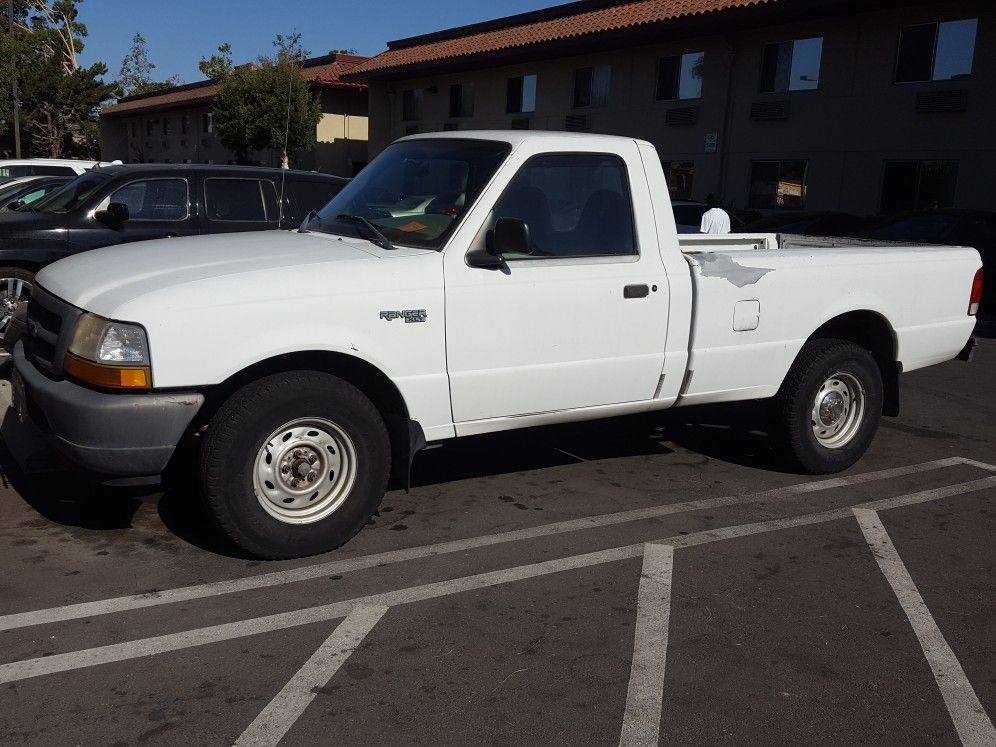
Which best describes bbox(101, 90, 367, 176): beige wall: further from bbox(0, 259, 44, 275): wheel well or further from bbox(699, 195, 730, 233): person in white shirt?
bbox(0, 259, 44, 275): wheel well

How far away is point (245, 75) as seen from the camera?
3603 centimetres

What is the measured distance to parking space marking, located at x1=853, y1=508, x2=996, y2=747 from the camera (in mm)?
3393

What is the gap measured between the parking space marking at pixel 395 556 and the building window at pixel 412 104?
2793cm

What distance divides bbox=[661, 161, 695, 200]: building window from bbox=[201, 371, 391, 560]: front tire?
1978cm

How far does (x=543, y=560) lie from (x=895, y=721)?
1.76 metres

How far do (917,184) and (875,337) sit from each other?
558 inches

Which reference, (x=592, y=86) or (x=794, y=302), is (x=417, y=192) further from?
(x=592, y=86)

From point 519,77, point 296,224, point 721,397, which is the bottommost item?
point 721,397

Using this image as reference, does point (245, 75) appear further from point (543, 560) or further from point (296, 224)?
point (543, 560)

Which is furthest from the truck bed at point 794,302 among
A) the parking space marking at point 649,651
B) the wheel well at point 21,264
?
the wheel well at point 21,264

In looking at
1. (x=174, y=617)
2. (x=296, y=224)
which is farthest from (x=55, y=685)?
(x=296, y=224)

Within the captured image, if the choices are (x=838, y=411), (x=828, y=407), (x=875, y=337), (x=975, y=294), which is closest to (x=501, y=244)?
(x=828, y=407)

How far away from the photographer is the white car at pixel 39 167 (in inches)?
707

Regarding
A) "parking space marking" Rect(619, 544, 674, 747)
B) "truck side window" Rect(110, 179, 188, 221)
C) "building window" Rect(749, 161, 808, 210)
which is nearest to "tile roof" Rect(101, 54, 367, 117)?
"building window" Rect(749, 161, 808, 210)
